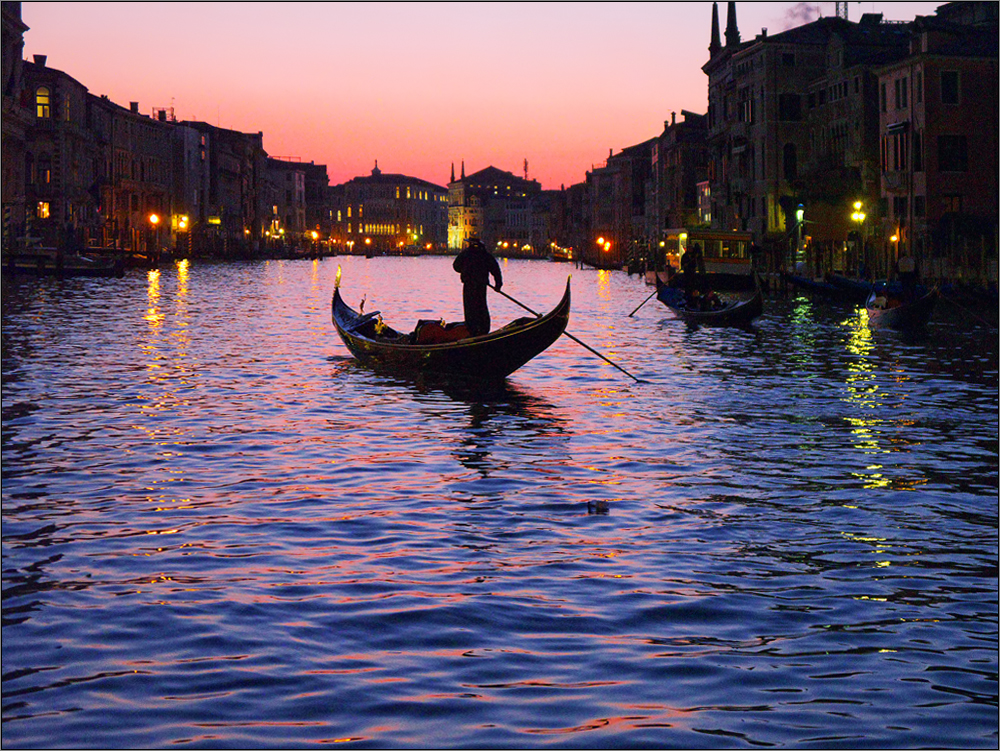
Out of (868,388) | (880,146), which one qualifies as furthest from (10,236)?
(868,388)

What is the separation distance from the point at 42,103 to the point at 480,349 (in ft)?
194

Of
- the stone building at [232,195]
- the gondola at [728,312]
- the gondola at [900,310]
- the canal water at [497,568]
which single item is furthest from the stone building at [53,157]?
the canal water at [497,568]

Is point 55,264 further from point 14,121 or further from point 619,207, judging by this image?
point 619,207

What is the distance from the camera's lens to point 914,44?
2021 inches

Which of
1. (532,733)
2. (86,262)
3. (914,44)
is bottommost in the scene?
(532,733)

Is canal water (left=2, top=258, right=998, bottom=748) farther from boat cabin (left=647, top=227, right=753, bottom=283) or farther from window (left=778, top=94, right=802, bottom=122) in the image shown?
window (left=778, top=94, right=802, bottom=122)

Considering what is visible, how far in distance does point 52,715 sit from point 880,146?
53.2m

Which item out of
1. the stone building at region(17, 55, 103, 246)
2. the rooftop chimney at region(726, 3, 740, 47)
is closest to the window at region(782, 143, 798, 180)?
the rooftop chimney at region(726, 3, 740, 47)

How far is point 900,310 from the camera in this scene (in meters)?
31.2

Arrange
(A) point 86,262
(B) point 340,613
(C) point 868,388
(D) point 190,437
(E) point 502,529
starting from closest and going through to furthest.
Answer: (B) point 340,613 → (E) point 502,529 → (D) point 190,437 → (C) point 868,388 → (A) point 86,262

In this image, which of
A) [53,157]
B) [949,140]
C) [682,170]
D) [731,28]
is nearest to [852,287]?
[949,140]

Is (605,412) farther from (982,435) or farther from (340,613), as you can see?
(340,613)

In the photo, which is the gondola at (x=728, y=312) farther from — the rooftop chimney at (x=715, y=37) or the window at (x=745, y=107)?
the rooftop chimney at (x=715, y=37)

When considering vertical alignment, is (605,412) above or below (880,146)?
below
